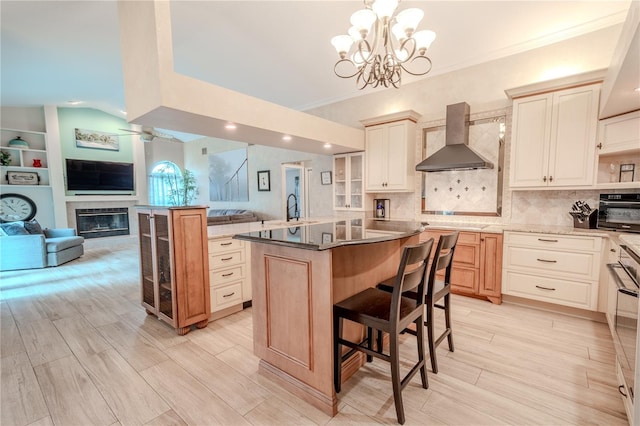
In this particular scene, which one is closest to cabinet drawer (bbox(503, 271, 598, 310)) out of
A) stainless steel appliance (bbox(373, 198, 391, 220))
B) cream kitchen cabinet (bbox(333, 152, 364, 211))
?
stainless steel appliance (bbox(373, 198, 391, 220))

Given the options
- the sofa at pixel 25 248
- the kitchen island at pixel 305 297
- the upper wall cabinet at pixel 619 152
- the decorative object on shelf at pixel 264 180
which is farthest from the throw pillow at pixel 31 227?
the upper wall cabinet at pixel 619 152

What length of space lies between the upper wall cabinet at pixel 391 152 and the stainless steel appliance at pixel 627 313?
268cm

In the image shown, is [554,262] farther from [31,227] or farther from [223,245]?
[31,227]

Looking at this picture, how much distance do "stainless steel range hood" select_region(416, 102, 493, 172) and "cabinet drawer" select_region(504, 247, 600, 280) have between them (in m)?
1.17

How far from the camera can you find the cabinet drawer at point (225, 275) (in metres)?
2.87

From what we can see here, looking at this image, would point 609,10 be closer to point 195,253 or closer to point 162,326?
point 195,253

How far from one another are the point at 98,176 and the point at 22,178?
1401 millimetres

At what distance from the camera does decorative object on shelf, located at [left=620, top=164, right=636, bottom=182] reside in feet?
9.37

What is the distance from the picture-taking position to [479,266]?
3.31 meters

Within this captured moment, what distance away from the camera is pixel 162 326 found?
2.83m

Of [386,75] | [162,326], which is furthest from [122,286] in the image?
[386,75]

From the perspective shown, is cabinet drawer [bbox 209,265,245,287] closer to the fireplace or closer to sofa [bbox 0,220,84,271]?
sofa [bbox 0,220,84,271]

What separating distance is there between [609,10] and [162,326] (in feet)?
18.8

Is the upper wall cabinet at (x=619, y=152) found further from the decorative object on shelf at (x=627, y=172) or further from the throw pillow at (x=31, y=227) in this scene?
the throw pillow at (x=31, y=227)
